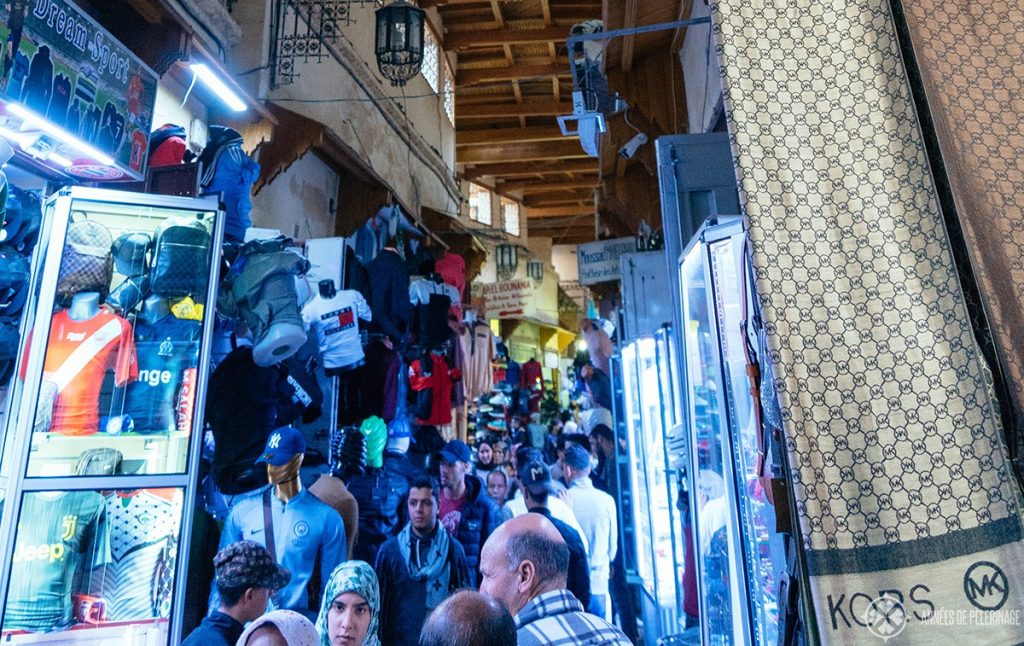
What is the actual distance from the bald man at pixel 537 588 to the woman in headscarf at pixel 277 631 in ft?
2.45

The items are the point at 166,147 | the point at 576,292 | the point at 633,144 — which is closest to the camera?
the point at 166,147

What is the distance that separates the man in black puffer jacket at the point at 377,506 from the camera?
4.70 m

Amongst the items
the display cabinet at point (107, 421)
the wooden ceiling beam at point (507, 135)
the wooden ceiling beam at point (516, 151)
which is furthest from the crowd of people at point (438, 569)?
the wooden ceiling beam at point (516, 151)

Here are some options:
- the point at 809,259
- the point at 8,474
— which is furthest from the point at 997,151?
the point at 8,474

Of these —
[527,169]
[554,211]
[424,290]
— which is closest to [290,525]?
[424,290]

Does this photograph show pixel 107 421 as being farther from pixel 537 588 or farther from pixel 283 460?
pixel 537 588

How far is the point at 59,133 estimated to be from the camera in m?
2.53

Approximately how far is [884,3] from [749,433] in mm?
1391

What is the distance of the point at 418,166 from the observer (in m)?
9.60

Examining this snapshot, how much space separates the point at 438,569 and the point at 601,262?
5345mm

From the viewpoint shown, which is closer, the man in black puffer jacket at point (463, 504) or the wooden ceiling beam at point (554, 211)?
the man in black puffer jacket at point (463, 504)

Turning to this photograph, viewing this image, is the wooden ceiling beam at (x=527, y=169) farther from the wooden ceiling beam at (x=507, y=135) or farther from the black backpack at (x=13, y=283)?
the black backpack at (x=13, y=283)

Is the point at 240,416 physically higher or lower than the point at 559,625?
higher

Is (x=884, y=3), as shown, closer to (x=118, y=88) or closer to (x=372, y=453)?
(x=118, y=88)
